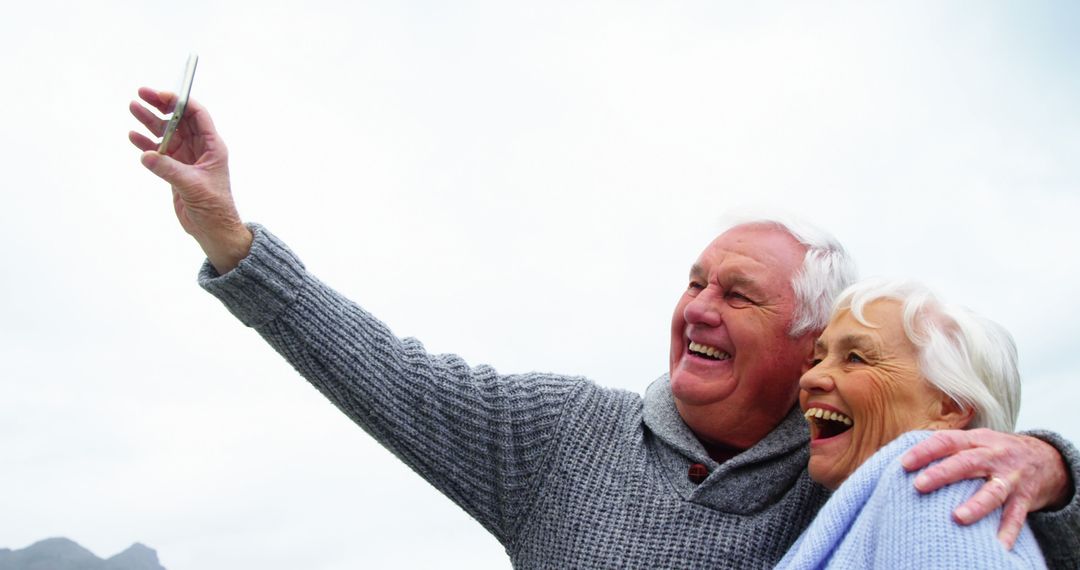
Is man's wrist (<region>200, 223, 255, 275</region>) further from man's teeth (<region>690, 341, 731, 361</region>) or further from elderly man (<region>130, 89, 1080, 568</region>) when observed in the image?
man's teeth (<region>690, 341, 731, 361</region>)

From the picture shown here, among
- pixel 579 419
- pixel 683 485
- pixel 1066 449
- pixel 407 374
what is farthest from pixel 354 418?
pixel 1066 449

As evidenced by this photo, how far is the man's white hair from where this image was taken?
8.58ft

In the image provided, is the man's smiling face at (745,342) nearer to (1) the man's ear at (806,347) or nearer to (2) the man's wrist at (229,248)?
(1) the man's ear at (806,347)

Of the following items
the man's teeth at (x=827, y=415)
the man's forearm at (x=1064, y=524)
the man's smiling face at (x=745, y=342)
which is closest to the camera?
the man's forearm at (x=1064, y=524)

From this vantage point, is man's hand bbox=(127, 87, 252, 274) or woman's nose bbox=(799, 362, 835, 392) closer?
woman's nose bbox=(799, 362, 835, 392)

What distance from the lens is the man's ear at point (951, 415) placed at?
202 cm

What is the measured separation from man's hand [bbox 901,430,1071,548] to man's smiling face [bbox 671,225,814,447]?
75 cm

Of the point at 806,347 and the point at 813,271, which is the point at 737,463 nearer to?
the point at 806,347

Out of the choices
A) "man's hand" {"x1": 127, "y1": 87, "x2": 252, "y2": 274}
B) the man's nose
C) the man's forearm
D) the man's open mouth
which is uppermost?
"man's hand" {"x1": 127, "y1": 87, "x2": 252, "y2": 274}

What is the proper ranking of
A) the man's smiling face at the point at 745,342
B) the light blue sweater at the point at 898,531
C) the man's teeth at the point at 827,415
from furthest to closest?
the man's smiling face at the point at 745,342 → the man's teeth at the point at 827,415 → the light blue sweater at the point at 898,531

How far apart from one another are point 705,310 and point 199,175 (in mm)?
1298

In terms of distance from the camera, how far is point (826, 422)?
218 centimetres

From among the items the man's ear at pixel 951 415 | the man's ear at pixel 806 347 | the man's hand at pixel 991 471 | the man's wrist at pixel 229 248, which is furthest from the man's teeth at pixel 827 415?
the man's wrist at pixel 229 248

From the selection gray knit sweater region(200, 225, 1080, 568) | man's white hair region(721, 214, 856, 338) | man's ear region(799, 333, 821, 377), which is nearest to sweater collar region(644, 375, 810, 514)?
gray knit sweater region(200, 225, 1080, 568)
